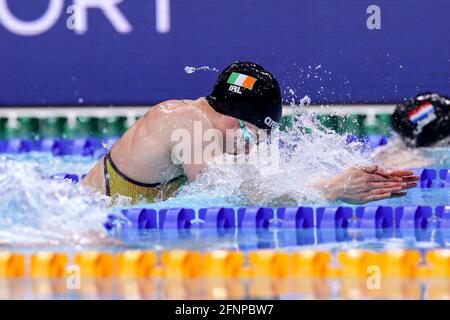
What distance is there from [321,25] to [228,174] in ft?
10.5

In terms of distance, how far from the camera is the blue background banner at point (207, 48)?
6.96 m

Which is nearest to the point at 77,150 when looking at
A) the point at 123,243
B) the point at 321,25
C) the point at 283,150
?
the point at 321,25

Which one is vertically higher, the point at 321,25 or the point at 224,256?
the point at 321,25

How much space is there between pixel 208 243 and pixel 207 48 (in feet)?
11.4

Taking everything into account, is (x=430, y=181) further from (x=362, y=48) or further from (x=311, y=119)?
(x=362, y=48)

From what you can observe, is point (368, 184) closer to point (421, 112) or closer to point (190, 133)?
point (190, 133)

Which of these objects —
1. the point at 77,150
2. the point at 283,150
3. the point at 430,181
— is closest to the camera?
the point at 283,150

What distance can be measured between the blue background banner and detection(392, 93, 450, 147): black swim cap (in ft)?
5.26

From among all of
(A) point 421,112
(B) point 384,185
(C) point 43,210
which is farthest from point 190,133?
(A) point 421,112

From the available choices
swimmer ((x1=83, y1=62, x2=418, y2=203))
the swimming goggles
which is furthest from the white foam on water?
the swimming goggles

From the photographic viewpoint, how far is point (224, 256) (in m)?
3.37

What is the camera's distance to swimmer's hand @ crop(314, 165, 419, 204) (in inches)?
148

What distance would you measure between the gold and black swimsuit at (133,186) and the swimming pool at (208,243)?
0.28 ft
